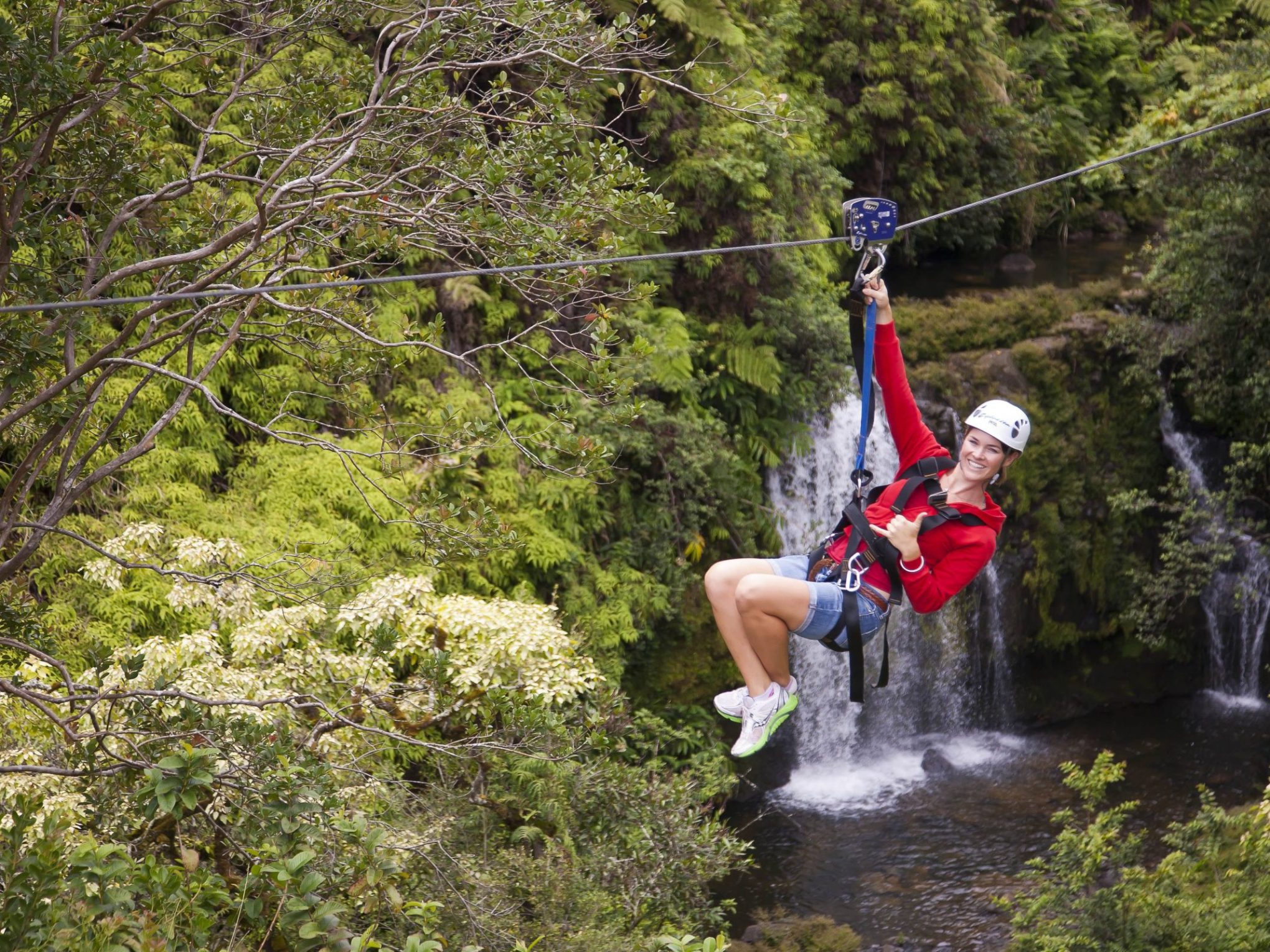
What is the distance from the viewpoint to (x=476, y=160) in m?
5.62

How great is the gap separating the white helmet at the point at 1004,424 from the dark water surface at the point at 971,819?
7.19m

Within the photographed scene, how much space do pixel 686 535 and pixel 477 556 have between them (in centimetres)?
592

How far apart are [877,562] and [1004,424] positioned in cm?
71

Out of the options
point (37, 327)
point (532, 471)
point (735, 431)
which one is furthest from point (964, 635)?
point (37, 327)

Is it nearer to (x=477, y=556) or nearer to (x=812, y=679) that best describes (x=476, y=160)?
(x=477, y=556)

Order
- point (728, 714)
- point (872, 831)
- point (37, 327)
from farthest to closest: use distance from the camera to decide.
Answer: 1. point (872, 831)
2. point (37, 327)
3. point (728, 714)

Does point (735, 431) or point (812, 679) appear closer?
point (735, 431)

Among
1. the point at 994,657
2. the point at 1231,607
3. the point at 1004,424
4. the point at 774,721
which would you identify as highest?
the point at 1004,424

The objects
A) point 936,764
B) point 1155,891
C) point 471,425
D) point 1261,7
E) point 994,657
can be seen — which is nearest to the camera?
point 471,425

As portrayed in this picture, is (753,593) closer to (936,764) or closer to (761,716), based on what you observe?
(761,716)

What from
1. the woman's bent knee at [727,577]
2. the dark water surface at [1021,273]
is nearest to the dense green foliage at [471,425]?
the woman's bent knee at [727,577]

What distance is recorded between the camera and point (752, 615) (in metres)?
4.54

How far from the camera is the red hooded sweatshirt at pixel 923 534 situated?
4574 mm

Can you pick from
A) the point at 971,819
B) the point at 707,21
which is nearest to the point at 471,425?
the point at 707,21
